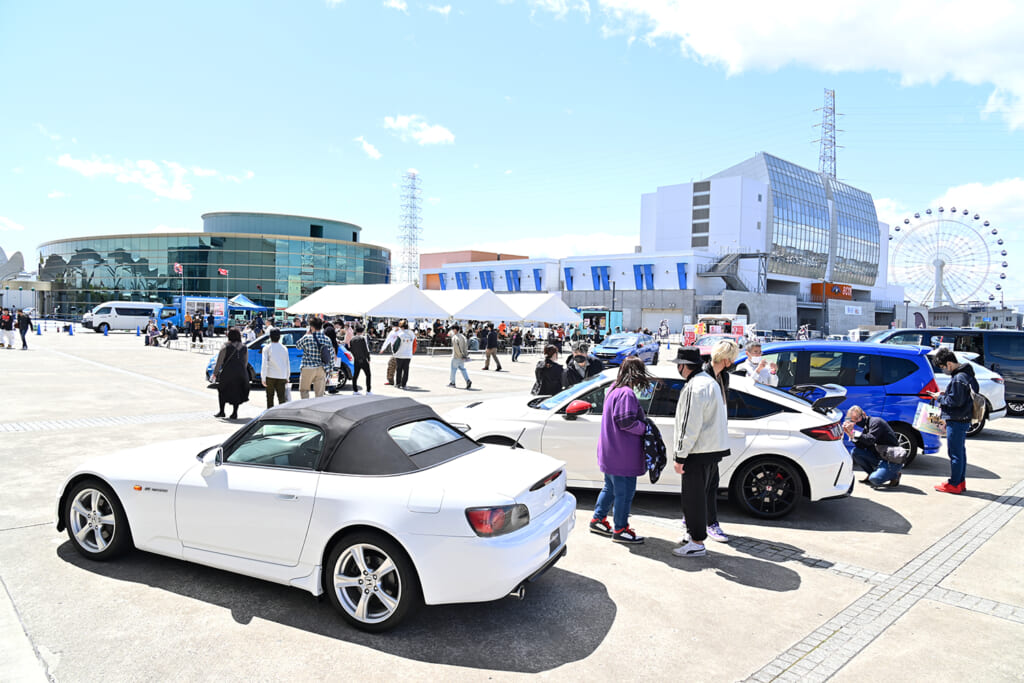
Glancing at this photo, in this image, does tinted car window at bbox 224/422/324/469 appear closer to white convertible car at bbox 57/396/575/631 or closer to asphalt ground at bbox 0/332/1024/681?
white convertible car at bbox 57/396/575/631

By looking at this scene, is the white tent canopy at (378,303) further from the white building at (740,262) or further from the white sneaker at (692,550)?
the white building at (740,262)

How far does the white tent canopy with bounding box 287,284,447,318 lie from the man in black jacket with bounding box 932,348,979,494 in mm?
23319

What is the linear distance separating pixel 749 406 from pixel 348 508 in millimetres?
4371

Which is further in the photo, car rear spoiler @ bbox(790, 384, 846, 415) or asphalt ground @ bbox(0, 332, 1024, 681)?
car rear spoiler @ bbox(790, 384, 846, 415)

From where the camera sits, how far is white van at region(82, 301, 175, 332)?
46406 mm

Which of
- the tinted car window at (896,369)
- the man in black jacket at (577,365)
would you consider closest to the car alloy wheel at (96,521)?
the man in black jacket at (577,365)

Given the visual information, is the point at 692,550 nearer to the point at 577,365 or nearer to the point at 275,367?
the point at 577,365

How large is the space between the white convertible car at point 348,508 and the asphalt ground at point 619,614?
0.29m

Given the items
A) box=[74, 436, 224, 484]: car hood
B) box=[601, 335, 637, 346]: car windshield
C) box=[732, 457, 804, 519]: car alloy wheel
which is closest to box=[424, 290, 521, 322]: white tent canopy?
box=[601, 335, 637, 346]: car windshield


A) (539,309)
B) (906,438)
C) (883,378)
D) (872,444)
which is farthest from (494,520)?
(539,309)

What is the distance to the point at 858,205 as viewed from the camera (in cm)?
11131

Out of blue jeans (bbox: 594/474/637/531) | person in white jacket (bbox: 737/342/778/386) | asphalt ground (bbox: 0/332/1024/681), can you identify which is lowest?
asphalt ground (bbox: 0/332/1024/681)

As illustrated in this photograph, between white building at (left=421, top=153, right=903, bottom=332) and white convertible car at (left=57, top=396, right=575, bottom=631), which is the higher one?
white building at (left=421, top=153, right=903, bottom=332)

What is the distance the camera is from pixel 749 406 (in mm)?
6316
